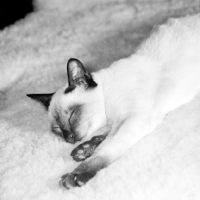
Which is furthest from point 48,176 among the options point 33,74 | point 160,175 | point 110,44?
point 110,44

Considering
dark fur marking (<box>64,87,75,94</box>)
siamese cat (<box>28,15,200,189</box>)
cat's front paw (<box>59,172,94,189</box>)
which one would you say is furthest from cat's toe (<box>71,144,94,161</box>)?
dark fur marking (<box>64,87,75,94</box>)

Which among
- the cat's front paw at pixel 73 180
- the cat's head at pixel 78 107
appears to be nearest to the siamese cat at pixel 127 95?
the cat's head at pixel 78 107

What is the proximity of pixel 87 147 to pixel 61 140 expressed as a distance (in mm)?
167

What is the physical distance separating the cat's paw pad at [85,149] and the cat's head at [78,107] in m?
0.06

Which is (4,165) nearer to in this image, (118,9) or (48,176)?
(48,176)

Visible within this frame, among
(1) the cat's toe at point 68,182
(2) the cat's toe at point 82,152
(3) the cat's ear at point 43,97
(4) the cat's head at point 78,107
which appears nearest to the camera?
(1) the cat's toe at point 68,182

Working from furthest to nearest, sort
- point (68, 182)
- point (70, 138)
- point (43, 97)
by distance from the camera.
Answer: point (43, 97), point (70, 138), point (68, 182)

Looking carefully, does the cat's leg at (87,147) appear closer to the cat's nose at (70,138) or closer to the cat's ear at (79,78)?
the cat's nose at (70,138)

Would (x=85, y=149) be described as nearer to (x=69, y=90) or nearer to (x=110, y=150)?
(x=110, y=150)

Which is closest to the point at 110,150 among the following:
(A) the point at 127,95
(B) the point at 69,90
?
(A) the point at 127,95

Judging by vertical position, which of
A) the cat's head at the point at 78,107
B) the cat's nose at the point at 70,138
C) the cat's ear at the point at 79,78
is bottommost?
the cat's nose at the point at 70,138

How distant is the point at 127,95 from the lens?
131cm

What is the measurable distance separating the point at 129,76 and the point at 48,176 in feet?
2.09

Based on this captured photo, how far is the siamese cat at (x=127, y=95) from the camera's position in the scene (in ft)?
4.10
